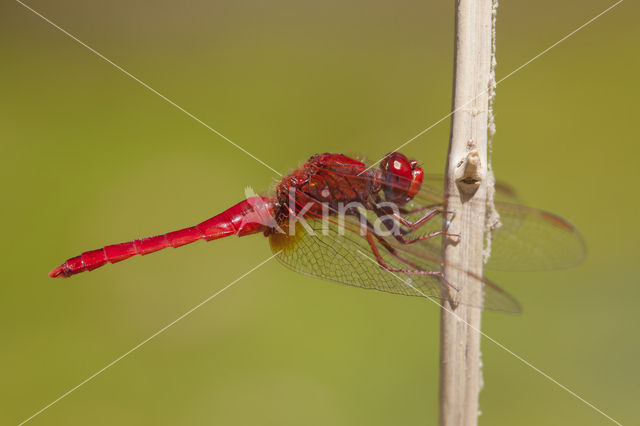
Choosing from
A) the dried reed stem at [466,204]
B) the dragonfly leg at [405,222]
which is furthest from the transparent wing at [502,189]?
the dried reed stem at [466,204]

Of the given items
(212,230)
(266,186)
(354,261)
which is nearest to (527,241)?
(354,261)

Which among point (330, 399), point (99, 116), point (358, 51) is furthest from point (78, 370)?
point (358, 51)

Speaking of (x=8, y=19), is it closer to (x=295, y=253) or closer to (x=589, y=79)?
(x=295, y=253)

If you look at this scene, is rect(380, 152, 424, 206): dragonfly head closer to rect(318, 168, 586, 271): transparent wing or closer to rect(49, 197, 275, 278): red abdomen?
rect(318, 168, 586, 271): transparent wing

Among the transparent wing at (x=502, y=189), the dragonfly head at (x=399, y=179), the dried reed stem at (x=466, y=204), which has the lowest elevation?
the dried reed stem at (x=466, y=204)

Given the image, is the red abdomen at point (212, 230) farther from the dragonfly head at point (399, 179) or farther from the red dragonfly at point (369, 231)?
the dragonfly head at point (399, 179)

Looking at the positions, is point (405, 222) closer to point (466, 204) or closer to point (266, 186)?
point (466, 204)

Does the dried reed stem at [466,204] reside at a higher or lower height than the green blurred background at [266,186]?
lower

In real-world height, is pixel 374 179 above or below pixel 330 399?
above

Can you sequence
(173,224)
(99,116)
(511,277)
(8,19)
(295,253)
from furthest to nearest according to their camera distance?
(8,19) < (99,116) < (173,224) < (511,277) < (295,253)
